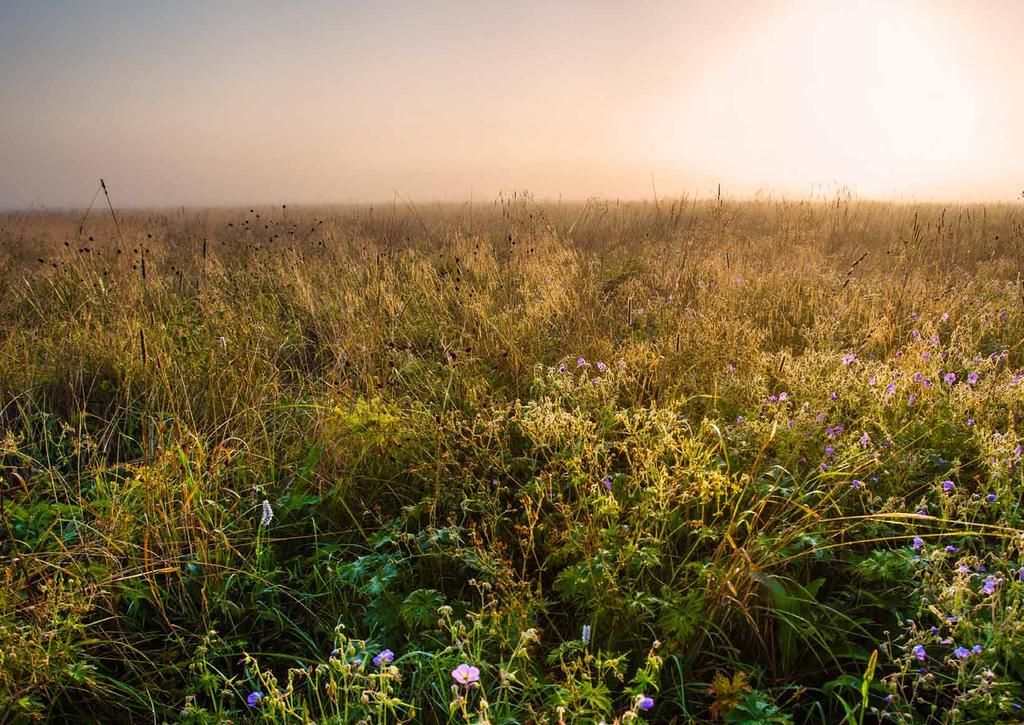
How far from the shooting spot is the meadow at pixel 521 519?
5.05 feet

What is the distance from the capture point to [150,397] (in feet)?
10.1

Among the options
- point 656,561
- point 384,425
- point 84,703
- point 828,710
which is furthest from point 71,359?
point 828,710

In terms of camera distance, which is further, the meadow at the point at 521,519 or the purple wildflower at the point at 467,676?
the meadow at the point at 521,519

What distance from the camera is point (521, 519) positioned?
A: 2.25 meters

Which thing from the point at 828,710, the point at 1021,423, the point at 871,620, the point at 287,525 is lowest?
the point at 828,710

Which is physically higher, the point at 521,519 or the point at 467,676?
the point at 467,676

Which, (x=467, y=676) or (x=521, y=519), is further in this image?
(x=521, y=519)

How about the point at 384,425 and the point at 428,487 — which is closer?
the point at 428,487

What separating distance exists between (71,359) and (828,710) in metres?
3.97

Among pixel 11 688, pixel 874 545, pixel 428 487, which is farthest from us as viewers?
pixel 428 487

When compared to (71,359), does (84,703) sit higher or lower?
lower

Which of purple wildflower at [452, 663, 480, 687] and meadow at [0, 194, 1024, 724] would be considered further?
meadow at [0, 194, 1024, 724]

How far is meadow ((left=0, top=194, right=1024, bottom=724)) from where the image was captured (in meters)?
1.54

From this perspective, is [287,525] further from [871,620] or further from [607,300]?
[607,300]
